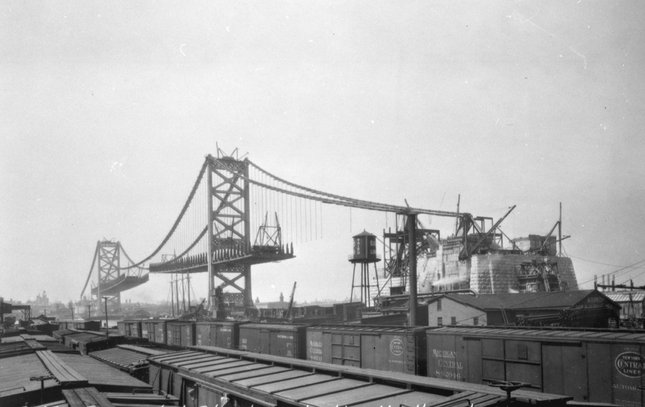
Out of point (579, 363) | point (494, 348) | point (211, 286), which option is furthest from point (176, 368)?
point (211, 286)

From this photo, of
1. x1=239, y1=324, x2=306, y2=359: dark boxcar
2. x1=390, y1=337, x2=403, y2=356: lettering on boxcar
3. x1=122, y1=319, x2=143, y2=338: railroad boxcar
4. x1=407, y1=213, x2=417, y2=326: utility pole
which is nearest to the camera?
x1=390, y1=337, x2=403, y2=356: lettering on boxcar

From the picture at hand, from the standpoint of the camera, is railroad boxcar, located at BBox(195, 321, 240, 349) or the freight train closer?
the freight train

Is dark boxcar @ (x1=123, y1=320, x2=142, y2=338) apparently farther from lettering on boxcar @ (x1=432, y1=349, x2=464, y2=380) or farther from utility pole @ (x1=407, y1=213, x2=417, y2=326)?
lettering on boxcar @ (x1=432, y1=349, x2=464, y2=380)

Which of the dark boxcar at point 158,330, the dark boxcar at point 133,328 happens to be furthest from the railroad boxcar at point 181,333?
the dark boxcar at point 133,328

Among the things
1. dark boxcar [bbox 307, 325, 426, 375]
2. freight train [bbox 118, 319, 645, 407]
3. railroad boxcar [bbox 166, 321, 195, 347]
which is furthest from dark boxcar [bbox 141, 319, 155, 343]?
dark boxcar [bbox 307, 325, 426, 375]

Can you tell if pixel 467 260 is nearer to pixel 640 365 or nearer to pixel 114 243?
pixel 640 365

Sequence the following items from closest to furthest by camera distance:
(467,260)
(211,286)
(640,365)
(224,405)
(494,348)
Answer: (224,405) → (640,365) → (494,348) → (211,286) → (467,260)

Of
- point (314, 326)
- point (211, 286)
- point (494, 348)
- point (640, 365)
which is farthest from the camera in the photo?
point (211, 286)

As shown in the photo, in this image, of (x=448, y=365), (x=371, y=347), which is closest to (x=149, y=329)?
(x=371, y=347)
